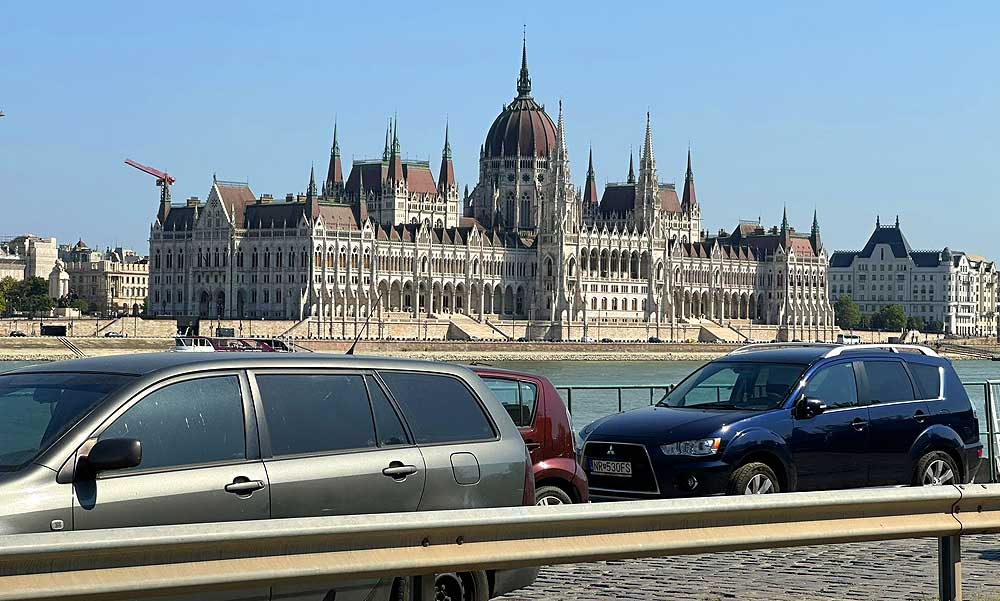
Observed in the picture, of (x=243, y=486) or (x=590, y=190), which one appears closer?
(x=243, y=486)

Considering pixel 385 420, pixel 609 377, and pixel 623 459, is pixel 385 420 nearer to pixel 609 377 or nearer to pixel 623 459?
pixel 623 459

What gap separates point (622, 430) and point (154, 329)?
104995mm

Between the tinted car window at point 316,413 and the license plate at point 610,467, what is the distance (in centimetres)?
506

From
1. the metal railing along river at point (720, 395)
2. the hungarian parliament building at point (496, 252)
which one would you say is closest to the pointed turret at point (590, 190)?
the hungarian parliament building at point (496, 252)

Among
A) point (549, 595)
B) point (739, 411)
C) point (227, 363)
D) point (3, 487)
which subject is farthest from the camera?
point (739, 411)

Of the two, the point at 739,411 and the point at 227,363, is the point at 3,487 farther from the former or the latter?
the point at 739,411

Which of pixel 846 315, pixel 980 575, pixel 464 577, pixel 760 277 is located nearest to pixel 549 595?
pixel 464 577

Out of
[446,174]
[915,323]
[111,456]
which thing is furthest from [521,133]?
[111,456]

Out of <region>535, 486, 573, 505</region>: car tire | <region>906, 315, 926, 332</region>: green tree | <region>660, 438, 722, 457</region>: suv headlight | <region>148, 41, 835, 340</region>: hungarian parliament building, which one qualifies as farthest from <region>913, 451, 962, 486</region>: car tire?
<region>906, 315, 926, 332</region>: green tree

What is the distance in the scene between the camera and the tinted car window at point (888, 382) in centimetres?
1298

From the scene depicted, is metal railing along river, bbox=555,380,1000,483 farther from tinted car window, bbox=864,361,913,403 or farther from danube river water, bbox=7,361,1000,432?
tinted car window, bbox=864,361,913,403

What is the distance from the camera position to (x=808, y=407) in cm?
1227

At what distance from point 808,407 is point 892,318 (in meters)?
176

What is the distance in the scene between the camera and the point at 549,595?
7.86 m
